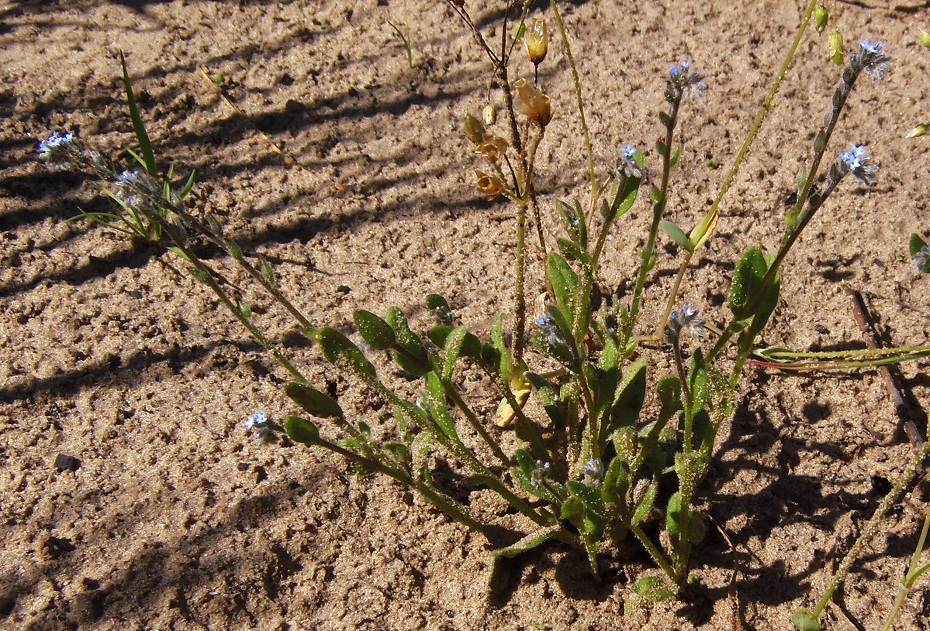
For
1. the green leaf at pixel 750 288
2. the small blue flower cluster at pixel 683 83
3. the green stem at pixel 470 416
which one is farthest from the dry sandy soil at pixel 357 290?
the small blue flower cluster at pixel 683 83

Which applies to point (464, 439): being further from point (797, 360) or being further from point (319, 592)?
point (797, 360)

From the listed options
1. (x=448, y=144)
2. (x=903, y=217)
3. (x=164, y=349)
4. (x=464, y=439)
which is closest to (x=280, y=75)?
(x=448, y=144)

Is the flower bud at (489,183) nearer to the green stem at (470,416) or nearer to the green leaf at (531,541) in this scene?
the green stem at (470,416)

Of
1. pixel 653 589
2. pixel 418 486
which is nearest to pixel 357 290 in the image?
pixel 418 486

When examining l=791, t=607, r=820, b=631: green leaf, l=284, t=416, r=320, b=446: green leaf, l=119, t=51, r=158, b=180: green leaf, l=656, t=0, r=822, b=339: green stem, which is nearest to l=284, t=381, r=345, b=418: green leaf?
l=284, t=416, r=320, b=446: green leaf

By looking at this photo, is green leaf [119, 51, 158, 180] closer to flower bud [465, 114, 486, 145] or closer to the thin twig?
flower bud [465, 114, 486, 145]

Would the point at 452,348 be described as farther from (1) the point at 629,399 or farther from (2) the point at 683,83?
(2) the point at 683,83
